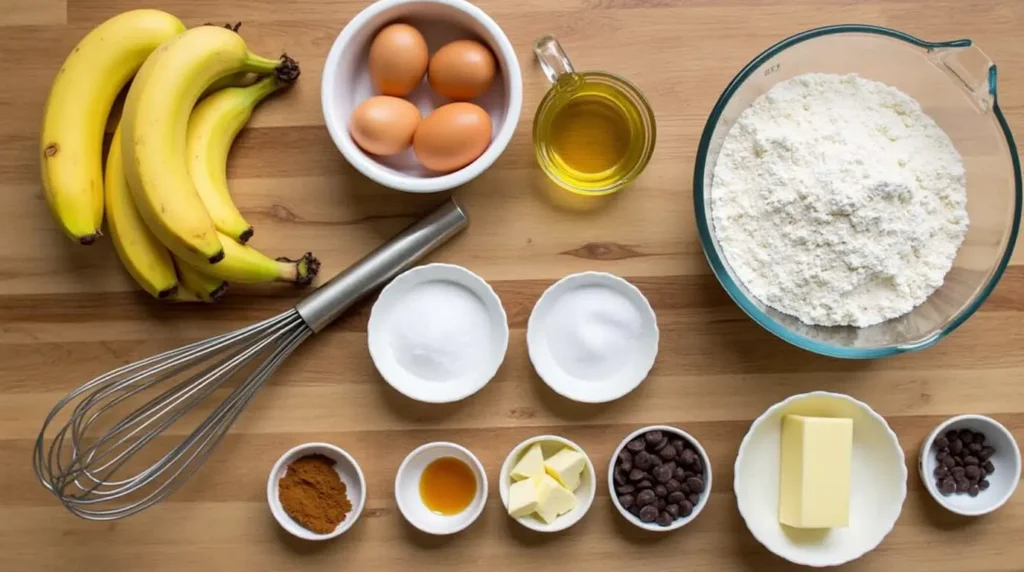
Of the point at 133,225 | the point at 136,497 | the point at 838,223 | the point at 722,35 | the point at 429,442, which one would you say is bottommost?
the point at 136,497

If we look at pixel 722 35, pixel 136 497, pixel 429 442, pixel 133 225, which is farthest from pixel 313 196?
pixel 722 35

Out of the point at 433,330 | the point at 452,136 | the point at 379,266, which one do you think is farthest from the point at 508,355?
the point at 452,136

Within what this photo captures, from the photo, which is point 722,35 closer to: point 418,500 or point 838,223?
point 838,223

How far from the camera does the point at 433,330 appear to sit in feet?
3.51

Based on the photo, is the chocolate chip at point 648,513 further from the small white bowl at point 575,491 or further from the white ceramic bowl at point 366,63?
the white ceramic bowl at point 366,63

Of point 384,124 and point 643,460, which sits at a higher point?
point 384,124

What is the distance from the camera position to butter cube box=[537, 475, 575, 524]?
1.04m

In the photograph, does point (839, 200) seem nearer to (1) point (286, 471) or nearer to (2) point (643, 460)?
(2) point (643, 460)

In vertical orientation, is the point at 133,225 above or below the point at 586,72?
below

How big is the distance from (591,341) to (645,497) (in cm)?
23

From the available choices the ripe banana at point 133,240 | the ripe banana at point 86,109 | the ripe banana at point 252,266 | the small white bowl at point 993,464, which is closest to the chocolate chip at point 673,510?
the small white bowl at point 993,464

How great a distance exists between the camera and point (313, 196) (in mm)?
1114

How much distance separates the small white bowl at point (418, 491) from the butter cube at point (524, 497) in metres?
0.05

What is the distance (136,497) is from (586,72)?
90cm
